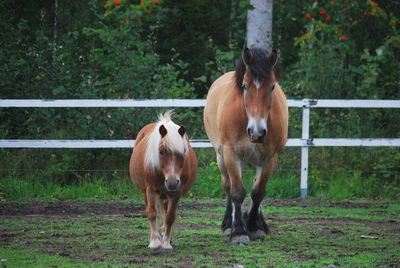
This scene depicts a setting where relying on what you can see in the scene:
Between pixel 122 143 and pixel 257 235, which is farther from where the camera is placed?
pixel 122 143

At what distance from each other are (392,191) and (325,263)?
226 inches

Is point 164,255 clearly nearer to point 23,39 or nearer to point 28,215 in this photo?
point 28,215

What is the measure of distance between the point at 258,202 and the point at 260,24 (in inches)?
224

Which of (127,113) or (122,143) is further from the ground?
(127,113)

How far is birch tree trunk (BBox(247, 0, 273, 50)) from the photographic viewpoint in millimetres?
12445

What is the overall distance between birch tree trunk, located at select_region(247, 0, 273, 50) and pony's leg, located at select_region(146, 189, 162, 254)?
259 inches

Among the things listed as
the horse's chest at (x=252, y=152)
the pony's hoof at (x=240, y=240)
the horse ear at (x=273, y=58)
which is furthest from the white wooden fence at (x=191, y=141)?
the pony's hoof at (x=240, y=240)

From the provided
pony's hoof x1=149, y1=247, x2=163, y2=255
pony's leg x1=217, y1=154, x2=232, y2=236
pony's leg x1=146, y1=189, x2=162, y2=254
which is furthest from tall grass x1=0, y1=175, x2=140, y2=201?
pony's hoof x1=149, y1=247, x2=163, y2=255

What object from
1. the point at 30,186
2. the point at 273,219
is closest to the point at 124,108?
the point at 30,186

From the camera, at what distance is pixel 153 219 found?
6.34 meters

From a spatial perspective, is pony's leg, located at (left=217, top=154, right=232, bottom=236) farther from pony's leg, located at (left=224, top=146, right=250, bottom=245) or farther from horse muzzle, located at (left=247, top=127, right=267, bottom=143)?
horse muzzle, located at (left=247, top=127, right=267, bottom=143)

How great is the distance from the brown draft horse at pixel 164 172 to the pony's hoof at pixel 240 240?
74 cm

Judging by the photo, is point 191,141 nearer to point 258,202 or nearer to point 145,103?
point 145,103

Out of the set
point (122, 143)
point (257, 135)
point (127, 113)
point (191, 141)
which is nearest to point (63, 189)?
point (122, 143)
